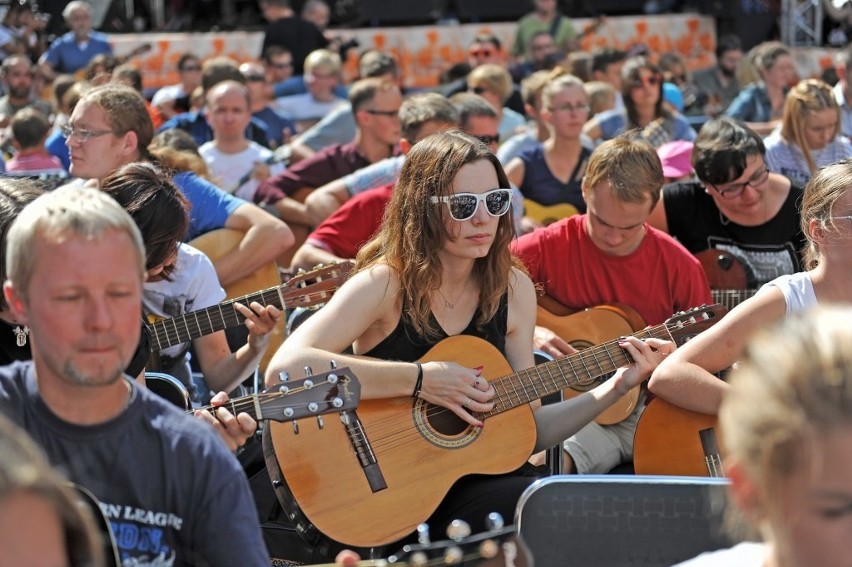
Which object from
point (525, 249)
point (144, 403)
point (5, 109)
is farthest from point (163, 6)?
point (144, 403)

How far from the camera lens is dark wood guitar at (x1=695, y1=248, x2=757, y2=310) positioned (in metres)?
4.99

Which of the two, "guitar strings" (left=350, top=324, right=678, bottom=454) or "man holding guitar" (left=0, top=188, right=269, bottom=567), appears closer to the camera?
"man holding guitar" (left=0, top=188, right=269, bottom=567)

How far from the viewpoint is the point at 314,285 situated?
14.9 feet

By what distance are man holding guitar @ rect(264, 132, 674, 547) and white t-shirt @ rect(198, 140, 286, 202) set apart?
352 cm

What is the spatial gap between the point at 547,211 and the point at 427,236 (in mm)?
2782

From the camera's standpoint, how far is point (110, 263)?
2.18 meters

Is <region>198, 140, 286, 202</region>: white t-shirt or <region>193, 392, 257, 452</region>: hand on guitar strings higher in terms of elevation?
<region>198, 140, 286, 202</region>: white t-shirt

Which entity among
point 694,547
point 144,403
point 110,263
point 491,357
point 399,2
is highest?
point 399,2

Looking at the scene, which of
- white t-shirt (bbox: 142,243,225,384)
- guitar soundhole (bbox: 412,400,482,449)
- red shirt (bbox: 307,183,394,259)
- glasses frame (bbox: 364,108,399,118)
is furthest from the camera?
glasses frame (bbox: 364,108,399,118)

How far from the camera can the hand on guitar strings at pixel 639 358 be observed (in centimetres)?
380

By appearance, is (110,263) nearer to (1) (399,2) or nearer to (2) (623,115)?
(2) (623,115)

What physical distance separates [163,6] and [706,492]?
14.4 m

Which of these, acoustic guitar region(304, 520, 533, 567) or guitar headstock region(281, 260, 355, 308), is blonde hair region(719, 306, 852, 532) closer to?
acoustic guitar region(304, 520, 533, 567)

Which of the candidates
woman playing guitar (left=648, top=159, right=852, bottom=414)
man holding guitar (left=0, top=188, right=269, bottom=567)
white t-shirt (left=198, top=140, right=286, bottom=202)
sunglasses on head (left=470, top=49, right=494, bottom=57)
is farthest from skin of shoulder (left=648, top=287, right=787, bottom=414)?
sunglasses on head (left=470, top=49, right=494, bottom=57)
